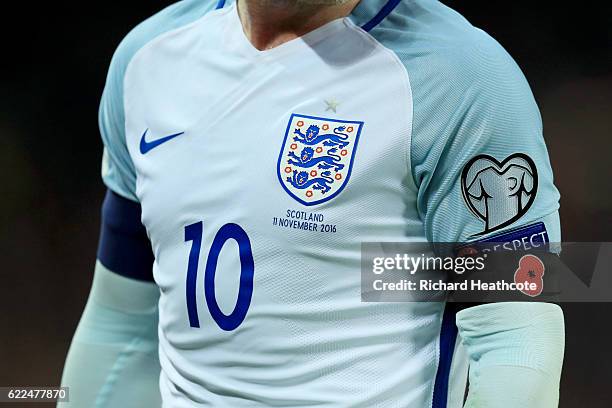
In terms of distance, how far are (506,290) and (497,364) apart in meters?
0.07

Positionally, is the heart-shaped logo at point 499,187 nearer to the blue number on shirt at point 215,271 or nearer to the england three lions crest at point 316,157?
the england three lions crest at point 316,157

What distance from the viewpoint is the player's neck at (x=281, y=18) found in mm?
1146

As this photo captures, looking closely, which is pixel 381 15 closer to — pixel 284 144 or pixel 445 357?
pixel 284 144

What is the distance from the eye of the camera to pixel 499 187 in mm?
1050

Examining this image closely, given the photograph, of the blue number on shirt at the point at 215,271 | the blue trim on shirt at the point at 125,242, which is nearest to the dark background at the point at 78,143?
the blue trim on shirt at the point at 125,242

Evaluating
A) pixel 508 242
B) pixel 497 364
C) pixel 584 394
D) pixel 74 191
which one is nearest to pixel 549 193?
pixel 508 242

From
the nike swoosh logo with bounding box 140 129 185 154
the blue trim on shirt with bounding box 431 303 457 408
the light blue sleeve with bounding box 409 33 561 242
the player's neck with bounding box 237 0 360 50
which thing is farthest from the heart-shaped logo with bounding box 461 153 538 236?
the nike swoosh logo with bounding box 140 129 185 154

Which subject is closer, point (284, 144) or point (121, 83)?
point (284, 144)

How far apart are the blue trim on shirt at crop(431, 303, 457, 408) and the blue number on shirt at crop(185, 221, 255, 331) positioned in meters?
0.19

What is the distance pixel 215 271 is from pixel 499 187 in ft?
0.97

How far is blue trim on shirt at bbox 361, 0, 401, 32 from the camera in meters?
1.14

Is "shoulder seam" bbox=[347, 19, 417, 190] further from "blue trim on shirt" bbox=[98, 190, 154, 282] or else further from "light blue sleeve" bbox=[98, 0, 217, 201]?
"blue trim on shirt" bbox=[98, 190, 154, 282]

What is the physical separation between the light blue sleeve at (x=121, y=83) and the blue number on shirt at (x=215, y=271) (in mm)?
163

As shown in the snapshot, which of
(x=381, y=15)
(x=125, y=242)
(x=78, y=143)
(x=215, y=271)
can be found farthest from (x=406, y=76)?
(x=78, y=143)
